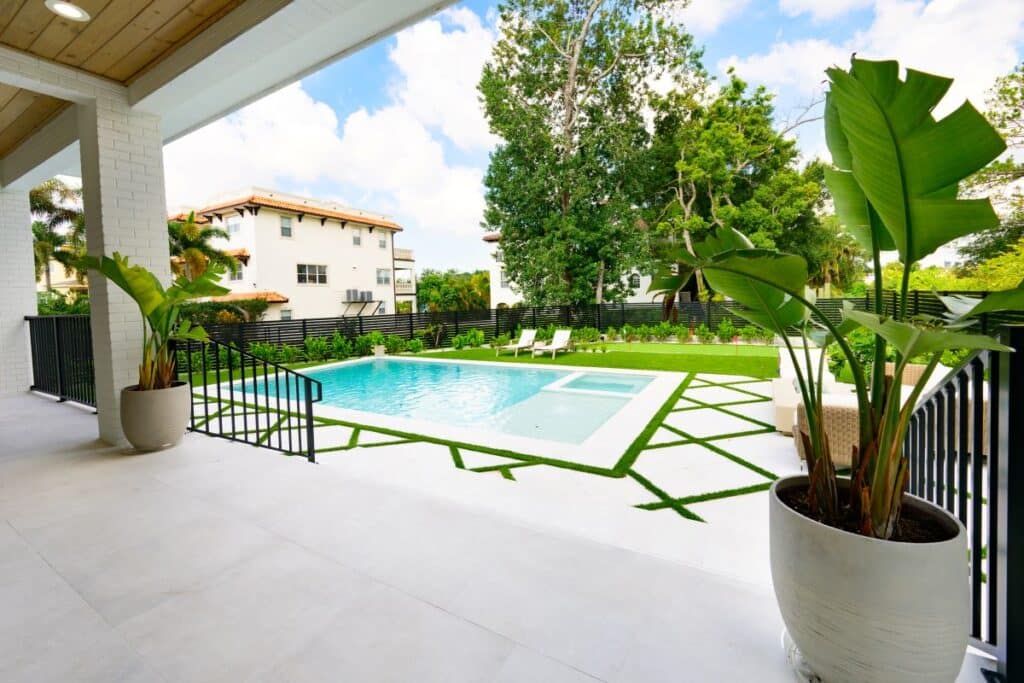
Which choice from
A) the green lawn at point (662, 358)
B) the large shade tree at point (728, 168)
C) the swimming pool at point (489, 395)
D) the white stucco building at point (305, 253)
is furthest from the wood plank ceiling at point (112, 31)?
the white stucco building at point (305, 253)

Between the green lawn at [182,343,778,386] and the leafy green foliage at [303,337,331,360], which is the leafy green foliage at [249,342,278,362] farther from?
the leafy green foliage at [303,337,331,360]

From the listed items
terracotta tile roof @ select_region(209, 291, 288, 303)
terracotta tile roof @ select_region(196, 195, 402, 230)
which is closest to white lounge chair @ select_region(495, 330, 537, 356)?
terracotta tile roof @ select_region(209, 291, 288, 303)

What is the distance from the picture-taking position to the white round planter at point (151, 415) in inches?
140

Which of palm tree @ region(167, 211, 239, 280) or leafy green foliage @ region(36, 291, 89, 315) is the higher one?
palm tree @ region(167, 211, 239, 280)

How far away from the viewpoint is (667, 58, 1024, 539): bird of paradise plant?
3.46 ft

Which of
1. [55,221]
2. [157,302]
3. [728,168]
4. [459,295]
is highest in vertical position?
[728,168]

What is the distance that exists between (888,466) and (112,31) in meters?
4.76

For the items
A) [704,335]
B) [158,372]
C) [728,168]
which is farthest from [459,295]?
[158,372]

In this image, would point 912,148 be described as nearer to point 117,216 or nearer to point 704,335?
point 117,216

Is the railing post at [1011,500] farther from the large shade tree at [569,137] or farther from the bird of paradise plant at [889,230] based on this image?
the large shade tree at [569,137]

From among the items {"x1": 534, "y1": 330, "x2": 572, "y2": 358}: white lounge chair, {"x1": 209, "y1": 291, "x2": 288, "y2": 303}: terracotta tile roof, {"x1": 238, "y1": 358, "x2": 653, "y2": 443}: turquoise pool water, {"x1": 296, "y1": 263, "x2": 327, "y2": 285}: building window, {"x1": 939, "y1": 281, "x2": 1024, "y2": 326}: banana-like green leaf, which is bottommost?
{"x1": 238, "y1": 358, "x2": 653, "y2": 443}: turquoise pool water

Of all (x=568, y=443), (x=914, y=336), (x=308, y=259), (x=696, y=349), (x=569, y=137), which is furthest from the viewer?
(x=308, y=259)

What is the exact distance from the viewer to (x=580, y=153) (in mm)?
15742

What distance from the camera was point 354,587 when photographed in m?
1.86
